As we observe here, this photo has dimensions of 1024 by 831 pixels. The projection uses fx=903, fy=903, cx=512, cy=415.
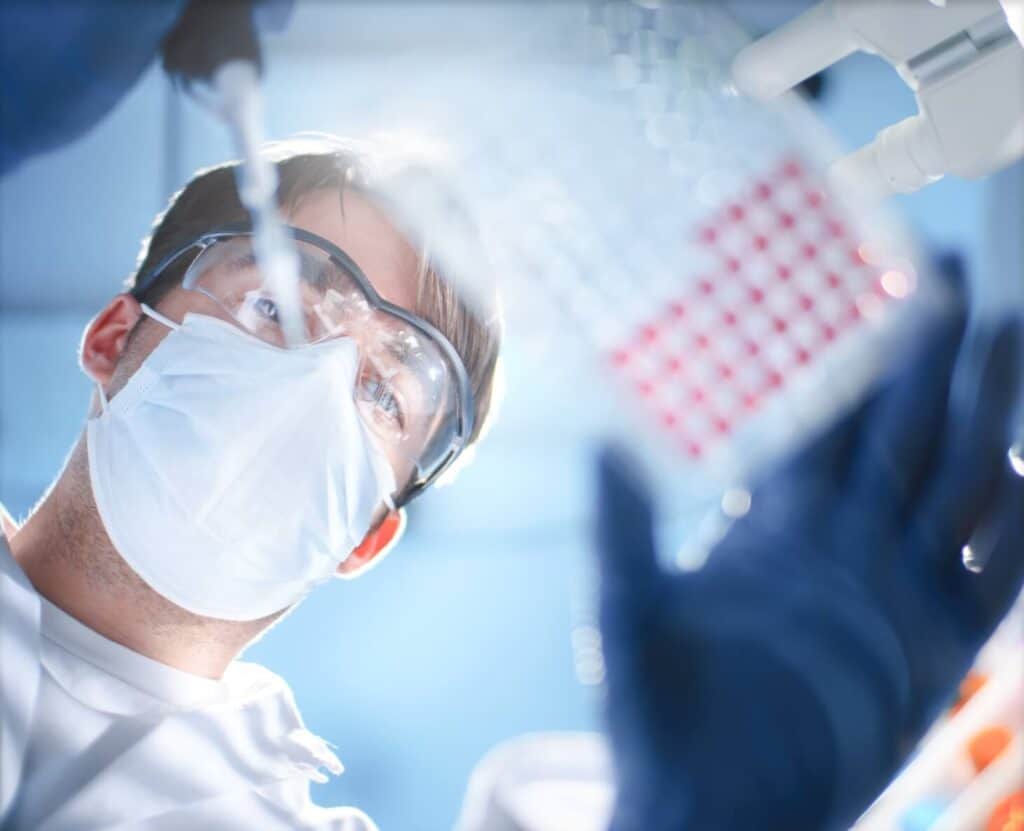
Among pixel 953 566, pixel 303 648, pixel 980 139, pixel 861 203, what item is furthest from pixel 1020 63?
pixel 303 648

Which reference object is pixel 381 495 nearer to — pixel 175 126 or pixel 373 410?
pixel 373 410

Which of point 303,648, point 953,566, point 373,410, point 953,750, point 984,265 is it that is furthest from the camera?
point 984,265

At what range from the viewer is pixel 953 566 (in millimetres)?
631

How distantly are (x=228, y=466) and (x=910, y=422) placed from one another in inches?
20.6

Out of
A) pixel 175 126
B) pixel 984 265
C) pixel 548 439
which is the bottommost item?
pixel 984 265

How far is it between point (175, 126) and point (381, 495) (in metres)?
0.53

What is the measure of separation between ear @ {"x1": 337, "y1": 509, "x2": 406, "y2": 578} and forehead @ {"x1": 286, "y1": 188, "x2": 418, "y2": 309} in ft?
0.76

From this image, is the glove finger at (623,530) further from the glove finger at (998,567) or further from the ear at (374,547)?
the ear at (374,547)

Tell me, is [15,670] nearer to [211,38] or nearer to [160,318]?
[160,318]

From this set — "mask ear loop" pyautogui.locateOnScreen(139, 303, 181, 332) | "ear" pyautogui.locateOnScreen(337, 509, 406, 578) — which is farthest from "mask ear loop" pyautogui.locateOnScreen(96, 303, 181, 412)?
"ear" pyautogui.locateOnScreen(337, 509, 406, 578)

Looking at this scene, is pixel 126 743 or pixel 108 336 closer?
pixel 126 743

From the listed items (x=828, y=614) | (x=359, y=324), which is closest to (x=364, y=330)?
(x=359, y=324)

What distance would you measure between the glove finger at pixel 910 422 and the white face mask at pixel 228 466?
0.43 meters

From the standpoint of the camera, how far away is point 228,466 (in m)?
0.74
